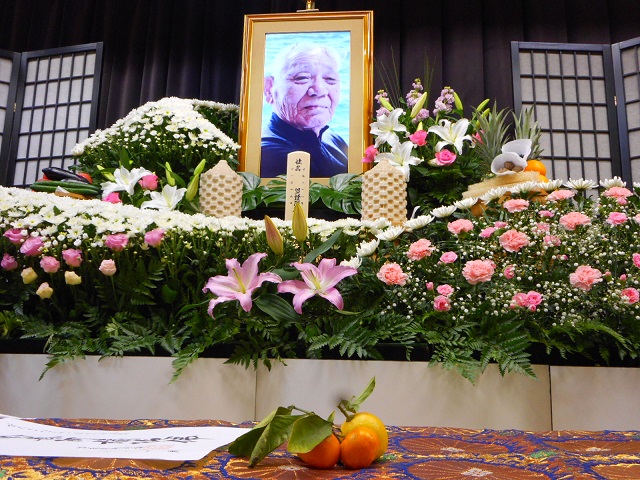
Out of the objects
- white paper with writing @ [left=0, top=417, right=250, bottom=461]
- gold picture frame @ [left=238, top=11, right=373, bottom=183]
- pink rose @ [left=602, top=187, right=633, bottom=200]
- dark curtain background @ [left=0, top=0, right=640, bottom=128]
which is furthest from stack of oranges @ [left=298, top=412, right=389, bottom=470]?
dark curtain background @ [left=0, top=0, right=640, bottom=128]

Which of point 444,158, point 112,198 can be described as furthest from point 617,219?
point 112,198

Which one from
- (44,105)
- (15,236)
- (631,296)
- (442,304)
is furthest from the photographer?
(44,105)

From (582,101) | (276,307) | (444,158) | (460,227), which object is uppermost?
(582,101)

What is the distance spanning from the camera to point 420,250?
156 centimetres

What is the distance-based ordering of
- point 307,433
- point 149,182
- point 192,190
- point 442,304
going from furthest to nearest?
point 149,182
point 192,190
point 442,304
point 307,433

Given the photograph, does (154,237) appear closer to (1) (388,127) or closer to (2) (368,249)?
(2) (368,249)

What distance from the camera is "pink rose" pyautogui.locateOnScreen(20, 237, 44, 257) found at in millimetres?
1591

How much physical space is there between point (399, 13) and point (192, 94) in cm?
177

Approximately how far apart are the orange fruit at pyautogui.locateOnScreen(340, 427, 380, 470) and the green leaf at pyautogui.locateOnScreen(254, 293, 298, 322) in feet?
2.88

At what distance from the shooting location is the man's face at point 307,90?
317cm

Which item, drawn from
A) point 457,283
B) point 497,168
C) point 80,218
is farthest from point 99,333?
point 497,168

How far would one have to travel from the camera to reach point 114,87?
17.7 ft

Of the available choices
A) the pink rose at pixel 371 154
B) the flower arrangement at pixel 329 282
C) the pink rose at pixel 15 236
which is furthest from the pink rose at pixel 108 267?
the pink rose at pixel 371 154

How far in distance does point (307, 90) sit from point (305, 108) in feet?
0.32
